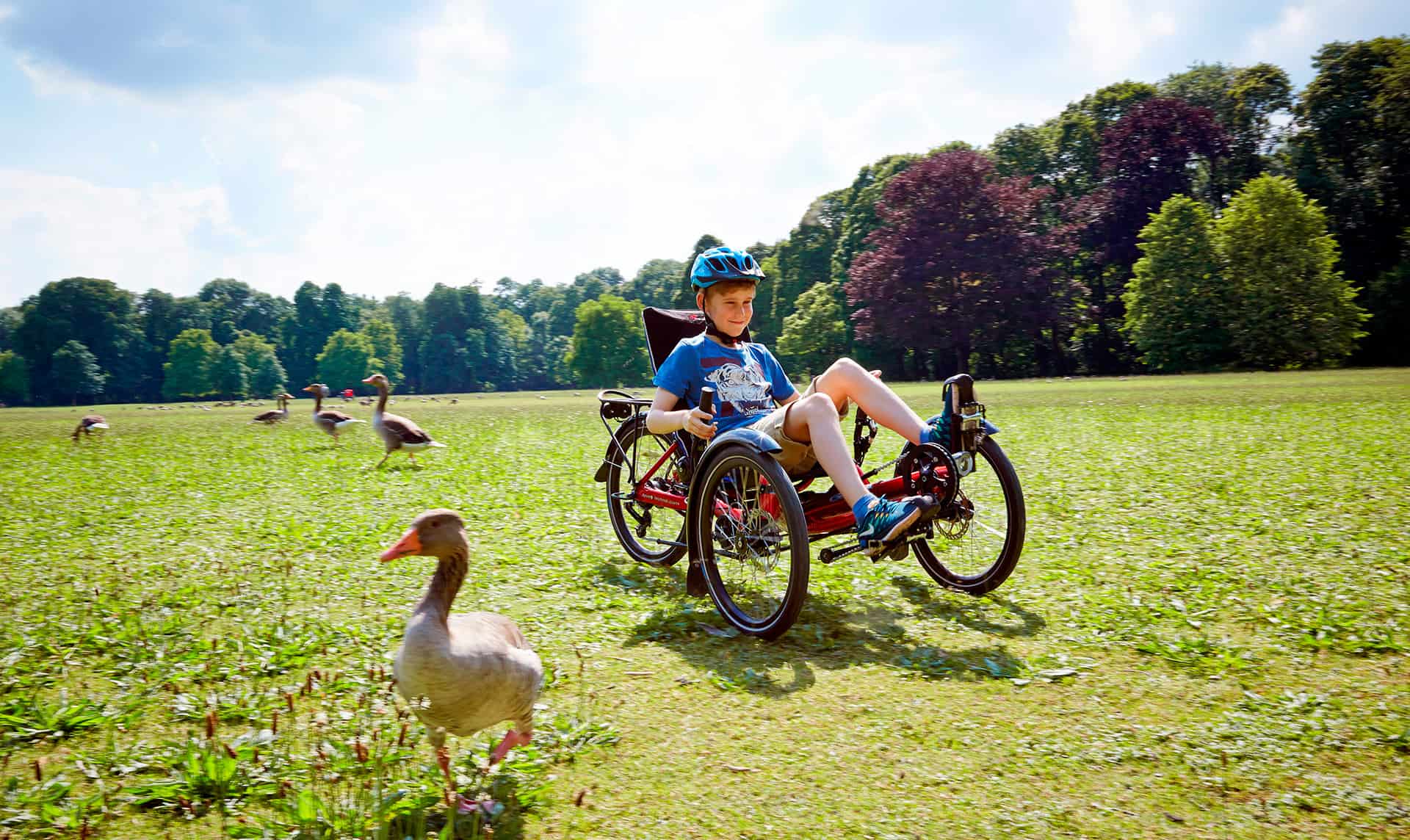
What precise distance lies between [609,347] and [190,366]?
4348 centimetres

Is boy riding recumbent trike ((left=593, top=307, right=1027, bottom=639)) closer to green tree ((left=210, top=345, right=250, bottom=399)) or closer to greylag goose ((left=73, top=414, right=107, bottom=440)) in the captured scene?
greylag goose ((left=73, top=414, right=107, bottom=440))

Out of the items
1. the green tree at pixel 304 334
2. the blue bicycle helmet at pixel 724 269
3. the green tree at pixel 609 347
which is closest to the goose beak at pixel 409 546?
the blue bicycle helmet at pixel 724 269

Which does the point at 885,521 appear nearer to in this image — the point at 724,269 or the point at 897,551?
the point at 897,551

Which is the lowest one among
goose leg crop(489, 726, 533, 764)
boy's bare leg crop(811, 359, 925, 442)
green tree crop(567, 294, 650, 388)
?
goose leg crop(489, 726, 533, 764)

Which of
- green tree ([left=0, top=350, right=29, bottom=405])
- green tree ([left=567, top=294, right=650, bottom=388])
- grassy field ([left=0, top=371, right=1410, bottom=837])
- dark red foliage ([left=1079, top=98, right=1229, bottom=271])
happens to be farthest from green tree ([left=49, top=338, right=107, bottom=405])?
grassy field ([left=0, top=371, right=1410, bottom=837])

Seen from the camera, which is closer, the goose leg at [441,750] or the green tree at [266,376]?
the goose leg at [441,750]

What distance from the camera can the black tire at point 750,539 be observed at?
4.12m

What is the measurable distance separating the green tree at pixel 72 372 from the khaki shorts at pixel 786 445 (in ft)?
326

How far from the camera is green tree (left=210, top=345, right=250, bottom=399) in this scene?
84.2 meters

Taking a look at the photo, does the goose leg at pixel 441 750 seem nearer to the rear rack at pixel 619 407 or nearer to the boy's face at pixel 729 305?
the boy's face at pixel 729 305

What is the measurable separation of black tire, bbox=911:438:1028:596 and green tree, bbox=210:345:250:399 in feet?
306

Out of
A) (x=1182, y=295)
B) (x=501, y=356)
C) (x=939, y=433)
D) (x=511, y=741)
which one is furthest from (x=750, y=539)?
(x=501, y=356)

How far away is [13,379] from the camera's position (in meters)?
81.8

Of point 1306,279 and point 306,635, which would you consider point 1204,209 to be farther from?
point 306,635
